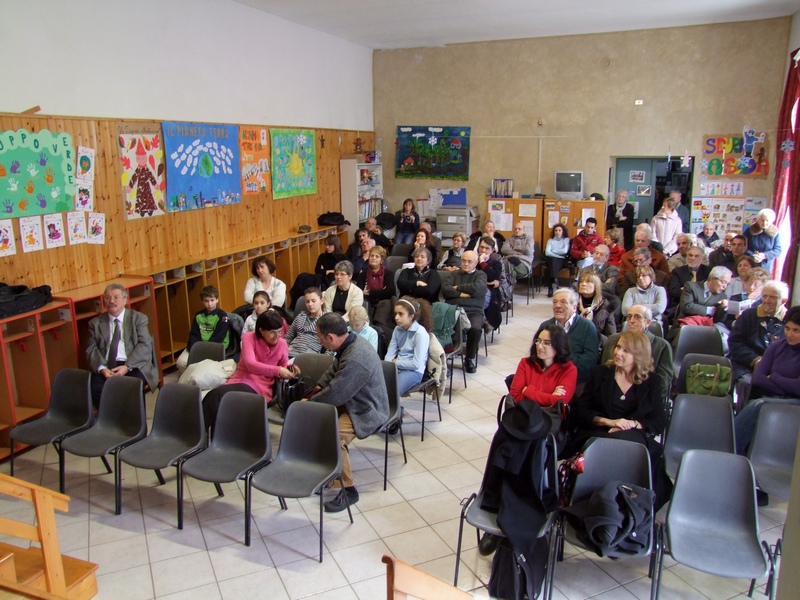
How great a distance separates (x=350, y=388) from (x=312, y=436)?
41 centimetres

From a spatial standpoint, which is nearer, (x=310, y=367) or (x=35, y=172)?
(x=310, y=367)

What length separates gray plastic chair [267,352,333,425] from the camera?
474 centimetres

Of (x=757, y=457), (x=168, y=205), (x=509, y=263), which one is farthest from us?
(x=509, y=263)

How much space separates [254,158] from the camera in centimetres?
854

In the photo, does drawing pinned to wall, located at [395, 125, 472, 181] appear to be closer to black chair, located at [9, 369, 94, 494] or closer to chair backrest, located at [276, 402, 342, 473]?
black chair, located at [9, 369, 94, 494]

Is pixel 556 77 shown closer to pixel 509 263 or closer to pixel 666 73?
pixel 666 73

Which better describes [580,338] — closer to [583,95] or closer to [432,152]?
[583,95]

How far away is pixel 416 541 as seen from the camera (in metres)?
3.97

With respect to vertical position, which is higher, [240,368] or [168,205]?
[168,205]

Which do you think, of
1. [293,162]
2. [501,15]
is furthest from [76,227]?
[501,15]

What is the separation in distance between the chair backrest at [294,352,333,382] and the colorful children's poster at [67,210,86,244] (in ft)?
8.62

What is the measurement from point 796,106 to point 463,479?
693 cm

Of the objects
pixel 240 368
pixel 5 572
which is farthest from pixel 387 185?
pixel 5 572

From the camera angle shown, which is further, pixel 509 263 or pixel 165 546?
pixel 509 263
